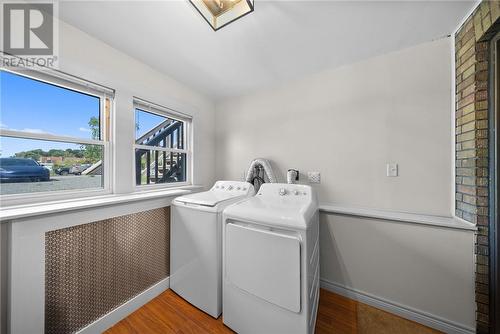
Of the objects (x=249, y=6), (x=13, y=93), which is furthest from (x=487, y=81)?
(x=13, y=93)

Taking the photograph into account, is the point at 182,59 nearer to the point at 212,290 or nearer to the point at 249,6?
the point at 249,6

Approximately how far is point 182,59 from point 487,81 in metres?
2.45

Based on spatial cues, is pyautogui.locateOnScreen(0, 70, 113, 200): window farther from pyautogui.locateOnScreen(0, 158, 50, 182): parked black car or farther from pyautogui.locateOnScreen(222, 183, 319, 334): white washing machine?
pyautogui.locateOnScreen(222, 183, 319, 334): white washing machine

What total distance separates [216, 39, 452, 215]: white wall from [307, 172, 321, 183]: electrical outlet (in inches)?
1.9

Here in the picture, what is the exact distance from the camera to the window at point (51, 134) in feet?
3.84

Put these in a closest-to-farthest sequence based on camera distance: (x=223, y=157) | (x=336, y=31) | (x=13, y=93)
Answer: (x=13, y=93) → (x=336, y=31) → (x=223, y=157)

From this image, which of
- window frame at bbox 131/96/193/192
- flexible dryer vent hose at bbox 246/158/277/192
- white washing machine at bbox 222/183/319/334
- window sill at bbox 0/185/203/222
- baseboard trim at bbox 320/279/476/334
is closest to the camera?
window sill at bbox 0/185/203/222

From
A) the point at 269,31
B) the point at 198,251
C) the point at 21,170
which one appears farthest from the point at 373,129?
the point at 21,170

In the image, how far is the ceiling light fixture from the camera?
107 cm

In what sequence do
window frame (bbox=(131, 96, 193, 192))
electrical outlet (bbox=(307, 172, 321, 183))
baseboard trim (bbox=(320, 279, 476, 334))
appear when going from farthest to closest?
electrical outlet (bbox=(307, 172, 321, 183))
window frame (bbox=(131, 96, 193, 192))
baseboard trim (bbox=(320, 279, 476, 334))

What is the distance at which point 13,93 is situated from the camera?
3.91 ft

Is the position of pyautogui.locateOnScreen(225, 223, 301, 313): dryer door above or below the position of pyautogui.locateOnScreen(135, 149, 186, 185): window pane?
below

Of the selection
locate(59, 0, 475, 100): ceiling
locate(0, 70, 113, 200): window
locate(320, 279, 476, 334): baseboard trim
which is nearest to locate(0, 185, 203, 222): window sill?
locate(0, 70, 113, 200): window

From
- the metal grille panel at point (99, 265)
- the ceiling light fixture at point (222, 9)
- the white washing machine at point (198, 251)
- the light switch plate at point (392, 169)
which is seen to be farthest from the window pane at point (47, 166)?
the light switch plate at point (392, 169)
